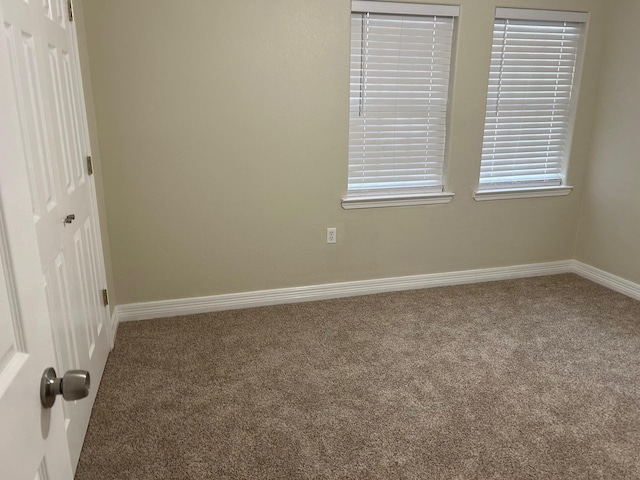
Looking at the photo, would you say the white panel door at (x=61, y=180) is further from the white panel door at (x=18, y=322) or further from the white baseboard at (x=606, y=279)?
the white baseboard at (x=606, y=279)

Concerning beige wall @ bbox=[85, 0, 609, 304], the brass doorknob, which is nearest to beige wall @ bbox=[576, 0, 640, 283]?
beige wall @ bbox=[85, 0, 609, 304]

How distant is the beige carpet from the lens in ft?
6.18

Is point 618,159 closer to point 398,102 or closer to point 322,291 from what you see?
point 398,102

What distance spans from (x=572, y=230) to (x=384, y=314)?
1.95 m

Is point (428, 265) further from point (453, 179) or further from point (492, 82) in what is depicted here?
point (492, 82)

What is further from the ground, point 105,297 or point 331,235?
point 331,235

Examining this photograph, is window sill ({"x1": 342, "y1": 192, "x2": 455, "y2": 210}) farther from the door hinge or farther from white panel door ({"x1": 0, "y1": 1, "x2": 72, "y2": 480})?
white panel door ({"x1": 0, "y1": 1, "x2": 72, "y2": 480})

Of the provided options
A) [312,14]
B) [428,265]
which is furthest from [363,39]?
[428,265]

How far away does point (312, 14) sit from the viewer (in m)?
2.93

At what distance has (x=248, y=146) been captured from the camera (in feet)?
9.97

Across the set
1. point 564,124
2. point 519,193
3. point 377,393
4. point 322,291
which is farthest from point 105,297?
point 564,124

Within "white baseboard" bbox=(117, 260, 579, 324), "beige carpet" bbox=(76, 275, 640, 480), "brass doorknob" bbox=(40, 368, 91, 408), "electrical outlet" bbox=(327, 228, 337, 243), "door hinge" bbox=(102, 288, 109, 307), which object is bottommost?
"beige carpet" bbox=(76, 275, 640, 480)

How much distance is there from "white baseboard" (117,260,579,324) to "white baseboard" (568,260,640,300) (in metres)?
0.05

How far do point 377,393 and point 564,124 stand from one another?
8.96 feet
